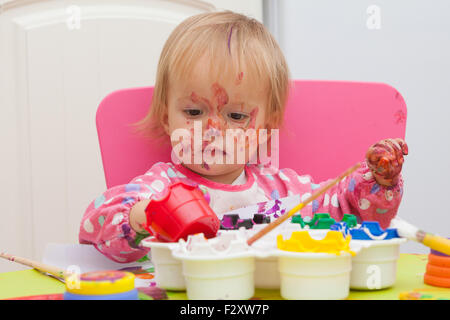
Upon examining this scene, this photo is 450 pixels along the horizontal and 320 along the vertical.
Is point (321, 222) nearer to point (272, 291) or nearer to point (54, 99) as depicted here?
point (272, 291)

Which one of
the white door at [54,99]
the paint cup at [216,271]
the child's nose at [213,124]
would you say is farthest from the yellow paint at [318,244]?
the white door at [54,99]

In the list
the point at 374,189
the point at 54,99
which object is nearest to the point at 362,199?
the point at 374,189

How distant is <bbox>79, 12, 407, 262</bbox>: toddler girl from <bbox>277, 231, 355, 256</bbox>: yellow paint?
8.7 inches

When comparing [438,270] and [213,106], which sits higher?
[213,106]

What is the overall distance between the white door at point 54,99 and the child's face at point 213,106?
19.5 inches

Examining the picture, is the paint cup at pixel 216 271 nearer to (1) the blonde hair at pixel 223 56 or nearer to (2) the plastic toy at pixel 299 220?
(2) the plastic toy at pixel 299 220

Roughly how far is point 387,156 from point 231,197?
298 mm

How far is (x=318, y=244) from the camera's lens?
14.5 inches

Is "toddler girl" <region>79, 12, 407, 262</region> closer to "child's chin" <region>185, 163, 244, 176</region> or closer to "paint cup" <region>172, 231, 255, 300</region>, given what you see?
"child's chin" <region>185, 163, 244, 176</region>

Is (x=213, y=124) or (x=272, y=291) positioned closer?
(x=272, y=291)

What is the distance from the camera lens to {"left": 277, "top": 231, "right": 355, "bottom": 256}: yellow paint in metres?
0.37

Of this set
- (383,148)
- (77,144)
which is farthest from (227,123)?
(77,144)

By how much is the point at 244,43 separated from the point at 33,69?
59 centimetres

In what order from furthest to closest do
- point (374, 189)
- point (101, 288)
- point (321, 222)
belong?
point (374, 189) → point (321, 222) → point (101, 288)
